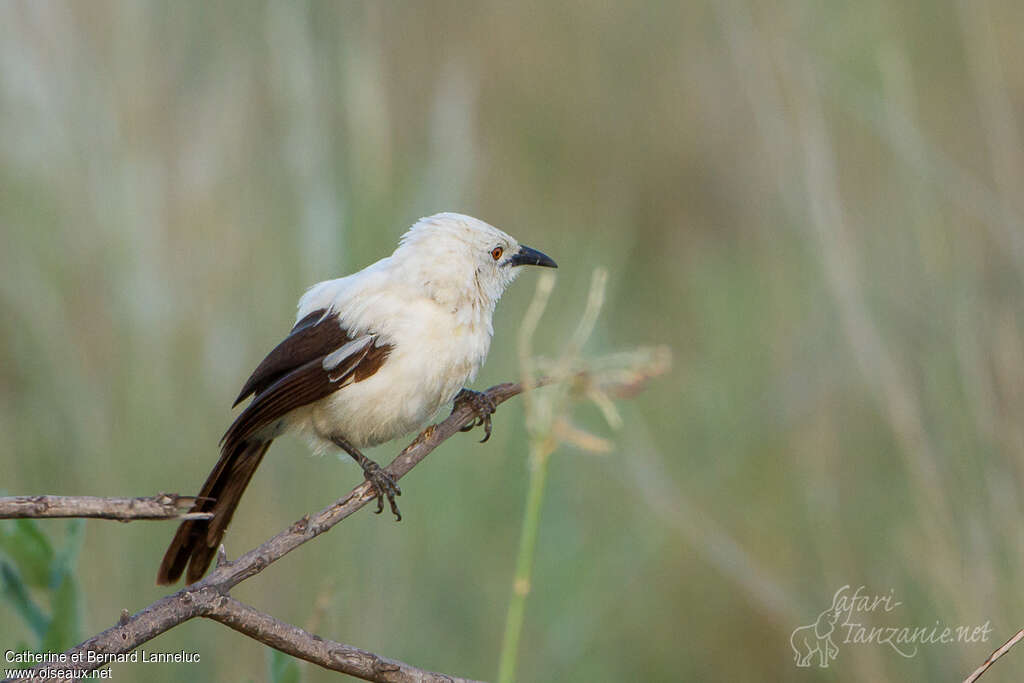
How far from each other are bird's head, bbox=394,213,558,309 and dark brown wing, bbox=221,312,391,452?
222 mm

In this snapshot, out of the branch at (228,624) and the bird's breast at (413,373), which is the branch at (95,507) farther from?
the bird's breast at (413,373)

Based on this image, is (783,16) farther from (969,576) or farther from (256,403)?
(256,403)

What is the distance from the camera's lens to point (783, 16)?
4.04 m

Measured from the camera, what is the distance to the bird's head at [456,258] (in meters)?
3.00

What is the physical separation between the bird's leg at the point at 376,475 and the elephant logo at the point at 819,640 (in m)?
1.48

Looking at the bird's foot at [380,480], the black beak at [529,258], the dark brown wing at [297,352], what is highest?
the black beak at [529,258]

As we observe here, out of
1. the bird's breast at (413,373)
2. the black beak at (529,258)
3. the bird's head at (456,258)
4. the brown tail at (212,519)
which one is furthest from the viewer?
the black beak at (529,258)

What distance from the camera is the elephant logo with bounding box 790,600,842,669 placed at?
373 centimetres

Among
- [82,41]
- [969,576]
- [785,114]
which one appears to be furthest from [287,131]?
[969,576]

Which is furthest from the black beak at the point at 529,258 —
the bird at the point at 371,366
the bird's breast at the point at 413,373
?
the bird's breast at the point at 413,373

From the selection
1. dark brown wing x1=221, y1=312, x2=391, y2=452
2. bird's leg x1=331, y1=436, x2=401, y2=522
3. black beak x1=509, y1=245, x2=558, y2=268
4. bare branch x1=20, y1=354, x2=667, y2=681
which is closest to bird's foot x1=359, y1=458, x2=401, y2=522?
bird's leg x1=331, y1=436, x2=401, y2=522

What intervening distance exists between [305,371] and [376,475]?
1.04ft

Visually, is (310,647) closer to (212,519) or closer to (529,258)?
(212,519)

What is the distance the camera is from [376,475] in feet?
9.39
